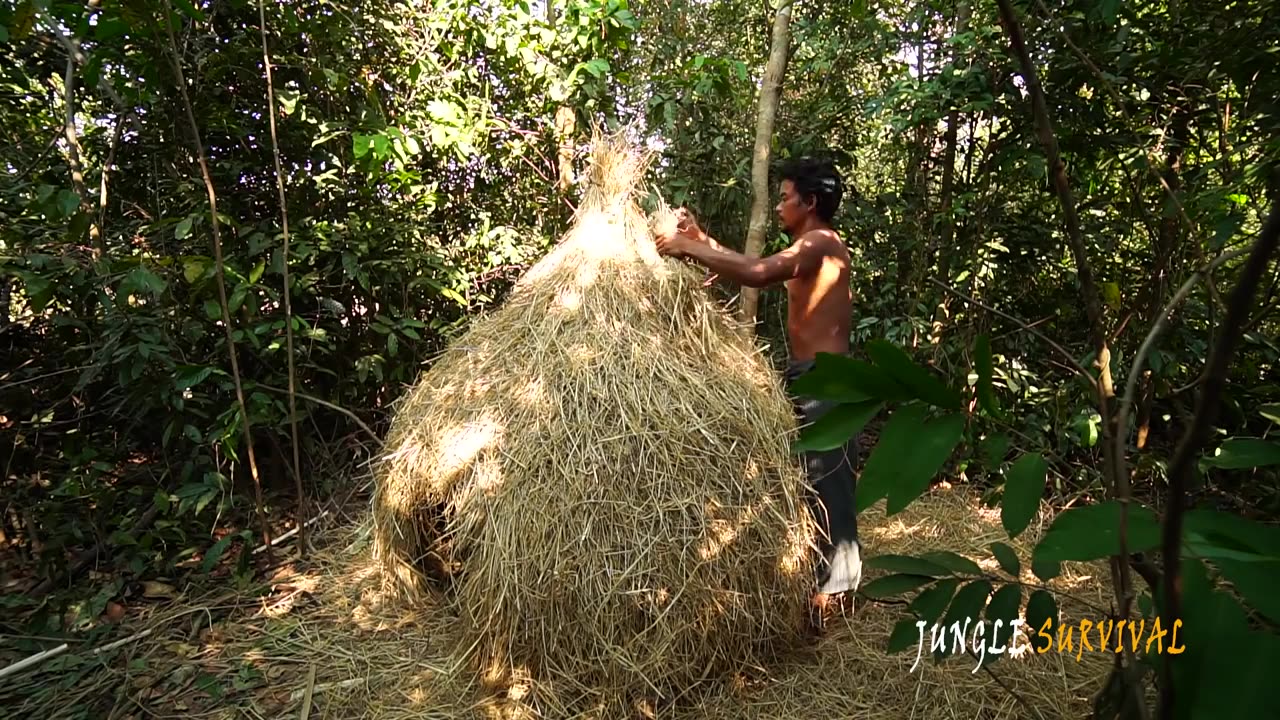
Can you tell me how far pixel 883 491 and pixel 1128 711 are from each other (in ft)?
1.00

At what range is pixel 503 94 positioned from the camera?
10.8 ft

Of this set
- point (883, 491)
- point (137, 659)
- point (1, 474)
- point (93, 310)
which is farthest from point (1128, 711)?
point (1, 474)

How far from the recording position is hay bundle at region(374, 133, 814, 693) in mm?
1792

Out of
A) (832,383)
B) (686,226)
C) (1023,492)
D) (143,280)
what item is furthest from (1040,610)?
(143,280)

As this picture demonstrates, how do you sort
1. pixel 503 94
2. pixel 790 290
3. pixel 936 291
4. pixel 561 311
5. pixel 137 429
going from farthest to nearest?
1. pixel 936 291
2. pixel 503 94
3. pixel 137 429
4. pixel 790 290
5. pixel 561 311

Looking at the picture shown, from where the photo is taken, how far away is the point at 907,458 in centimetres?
57

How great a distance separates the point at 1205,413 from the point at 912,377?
0.72 feet

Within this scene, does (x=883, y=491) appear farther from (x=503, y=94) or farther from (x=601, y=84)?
(x=503, y=94)

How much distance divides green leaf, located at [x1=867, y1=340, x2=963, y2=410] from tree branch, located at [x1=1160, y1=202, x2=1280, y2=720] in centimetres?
19

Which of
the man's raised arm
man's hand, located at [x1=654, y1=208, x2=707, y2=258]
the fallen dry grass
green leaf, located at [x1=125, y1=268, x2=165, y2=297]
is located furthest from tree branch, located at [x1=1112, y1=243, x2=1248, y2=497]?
green leaf, located at [x1=125, y1=268, x2=165, y2=297]

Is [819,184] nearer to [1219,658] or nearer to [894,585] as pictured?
[894,585]

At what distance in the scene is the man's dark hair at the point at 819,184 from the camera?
97.2 inches

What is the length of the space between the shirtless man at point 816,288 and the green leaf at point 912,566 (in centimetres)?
147

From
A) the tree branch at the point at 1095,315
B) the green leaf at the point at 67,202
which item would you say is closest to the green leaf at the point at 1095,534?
the tree branch at the point at 1095,315
